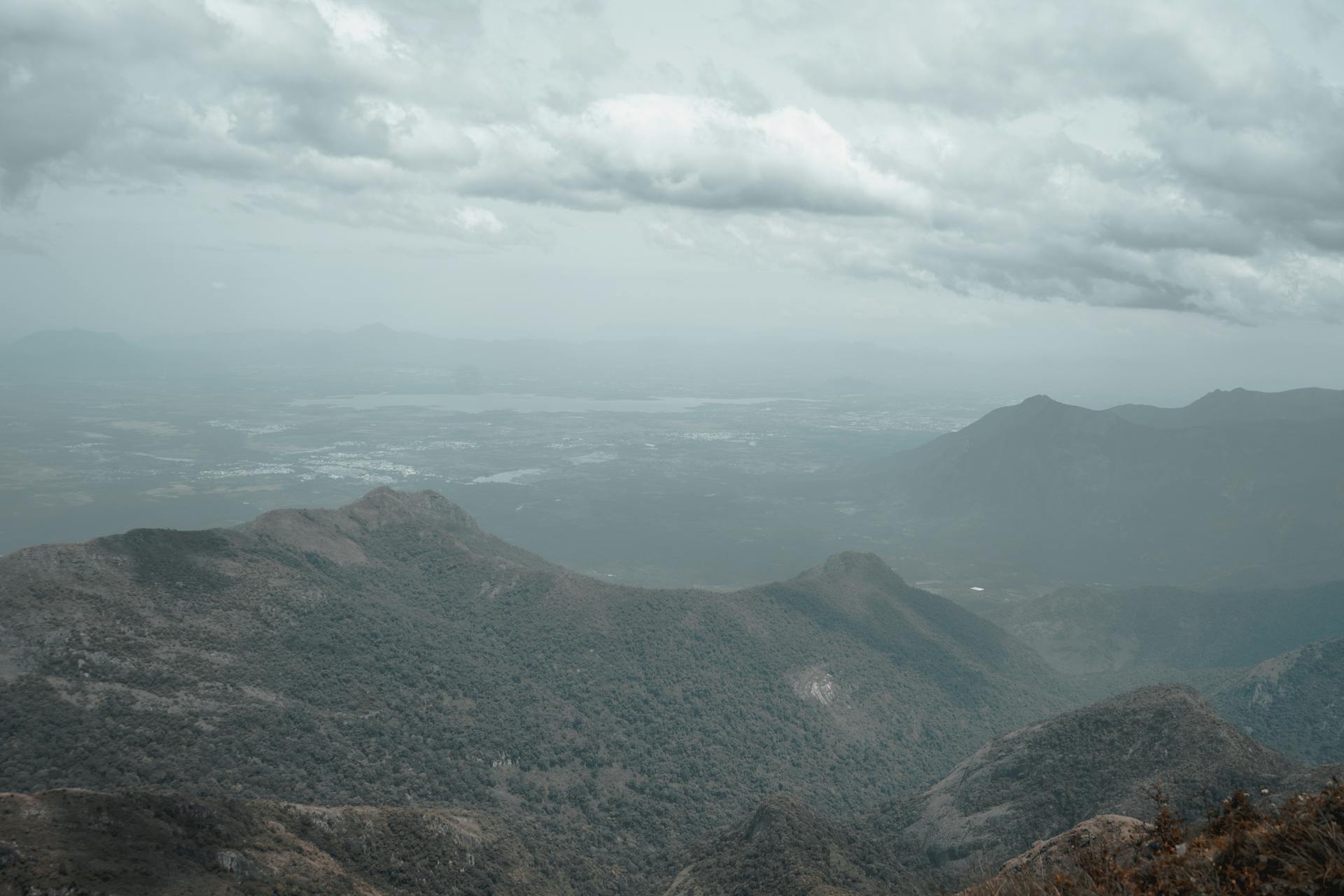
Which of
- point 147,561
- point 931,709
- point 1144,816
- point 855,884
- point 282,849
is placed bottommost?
point 931,709

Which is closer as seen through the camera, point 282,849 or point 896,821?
point 282,849

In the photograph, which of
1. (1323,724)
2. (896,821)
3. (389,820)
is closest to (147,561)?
(389,820)

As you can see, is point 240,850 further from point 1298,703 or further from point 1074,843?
point 1298,703

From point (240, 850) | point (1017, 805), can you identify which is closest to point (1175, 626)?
point (1017, 805)

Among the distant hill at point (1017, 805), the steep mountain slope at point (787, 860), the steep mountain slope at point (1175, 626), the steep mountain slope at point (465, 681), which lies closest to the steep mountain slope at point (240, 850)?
the steep mountain slope at point (465, 681)

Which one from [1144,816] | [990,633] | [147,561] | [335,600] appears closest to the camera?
[1144,816]

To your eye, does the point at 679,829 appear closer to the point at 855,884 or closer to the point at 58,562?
the point at 855,884

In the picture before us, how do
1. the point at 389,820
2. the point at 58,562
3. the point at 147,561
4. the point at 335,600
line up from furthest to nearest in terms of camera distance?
the point at 335,600 < the point at 147,561 < the point at 58,562 < the point at 389,820
